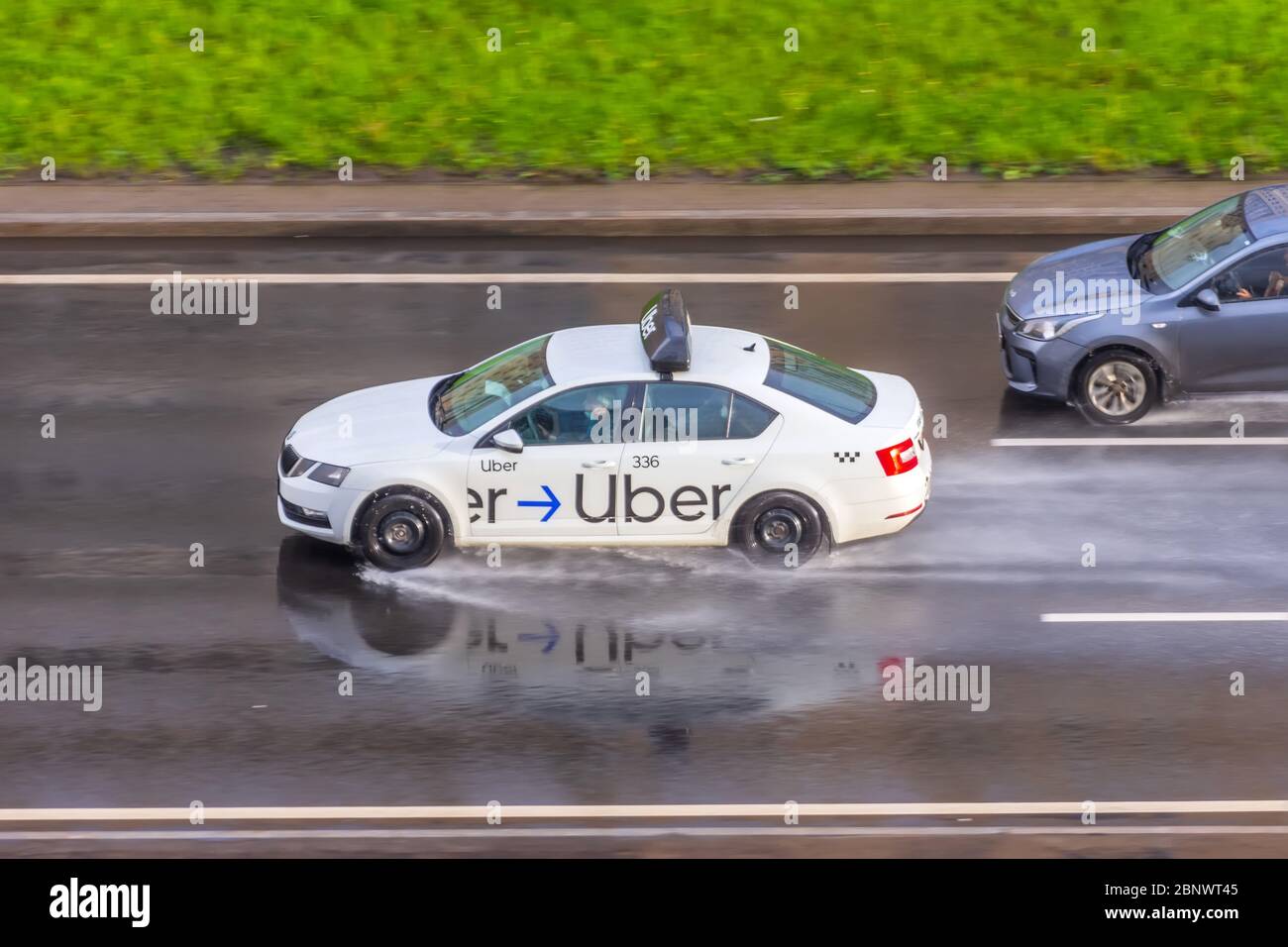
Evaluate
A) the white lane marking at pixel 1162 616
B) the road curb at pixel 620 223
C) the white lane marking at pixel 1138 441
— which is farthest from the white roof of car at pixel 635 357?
the road curb at pixel 620 223

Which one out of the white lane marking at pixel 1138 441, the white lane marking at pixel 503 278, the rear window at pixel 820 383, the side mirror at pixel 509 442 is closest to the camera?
the side mirror at pixel 509 442

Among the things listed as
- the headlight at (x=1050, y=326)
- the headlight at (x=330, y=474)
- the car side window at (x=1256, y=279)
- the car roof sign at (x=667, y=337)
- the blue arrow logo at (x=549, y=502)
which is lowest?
the blue arrow logo at (x=549, y=502)

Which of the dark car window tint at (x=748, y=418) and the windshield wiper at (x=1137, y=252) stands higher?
the windshield wiper at (x=1137, y=252)

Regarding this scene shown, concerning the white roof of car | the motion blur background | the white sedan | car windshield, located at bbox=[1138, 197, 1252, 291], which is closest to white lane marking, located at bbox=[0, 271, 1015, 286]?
the motion blur background

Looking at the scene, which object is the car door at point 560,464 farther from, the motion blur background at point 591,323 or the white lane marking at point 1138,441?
the white lane marking at point 1138,441

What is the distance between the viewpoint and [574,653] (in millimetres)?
10625

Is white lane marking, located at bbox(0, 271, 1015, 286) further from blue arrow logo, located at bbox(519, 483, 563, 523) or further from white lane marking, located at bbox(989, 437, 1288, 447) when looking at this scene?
blue arrow logo, located at bbox(519, 483, 563, 523)

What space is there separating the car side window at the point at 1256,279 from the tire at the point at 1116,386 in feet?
2.77

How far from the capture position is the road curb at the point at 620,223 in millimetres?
17516

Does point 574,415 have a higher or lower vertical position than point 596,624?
higher

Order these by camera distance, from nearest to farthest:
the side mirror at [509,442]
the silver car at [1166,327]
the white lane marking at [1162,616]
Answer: the white lane marking at [1162,616]
the side mirror at [509,442]
the silver car at [1166,327]

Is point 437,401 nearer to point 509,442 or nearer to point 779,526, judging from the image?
point 509,442

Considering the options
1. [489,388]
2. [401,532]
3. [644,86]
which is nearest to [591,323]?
[489,388]

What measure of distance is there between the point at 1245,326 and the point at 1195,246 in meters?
0.93
